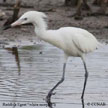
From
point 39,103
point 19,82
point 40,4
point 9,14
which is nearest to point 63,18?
point 9,14

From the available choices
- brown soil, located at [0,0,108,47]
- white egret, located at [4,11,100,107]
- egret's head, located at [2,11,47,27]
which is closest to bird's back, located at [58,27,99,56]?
white egret, located at [4,11,100,107]

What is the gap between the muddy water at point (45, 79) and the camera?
10.6 meters

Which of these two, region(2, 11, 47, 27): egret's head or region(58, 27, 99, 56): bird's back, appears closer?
region(2, 11, 47, 27): egret's head

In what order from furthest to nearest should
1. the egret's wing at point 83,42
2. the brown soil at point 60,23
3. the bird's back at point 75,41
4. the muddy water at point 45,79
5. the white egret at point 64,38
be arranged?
the brown soil at point 60,23
the egret's wing at point 83,42
the bird's back at point 75,41
the white egret at point 64,38
the muddy water at point 45,79

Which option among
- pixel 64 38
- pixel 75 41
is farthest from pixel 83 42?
pixel 64 38

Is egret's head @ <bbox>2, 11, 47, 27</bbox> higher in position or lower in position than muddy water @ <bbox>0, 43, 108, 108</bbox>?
higher

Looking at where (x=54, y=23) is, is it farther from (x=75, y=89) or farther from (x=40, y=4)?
(x=75, y=89)

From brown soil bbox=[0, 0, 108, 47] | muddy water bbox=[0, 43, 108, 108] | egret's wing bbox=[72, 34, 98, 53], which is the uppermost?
egret's wing bbox=[72, 34, 98, 53]

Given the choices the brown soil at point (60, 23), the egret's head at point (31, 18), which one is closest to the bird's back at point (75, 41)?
the egret's head at point (31, 18)

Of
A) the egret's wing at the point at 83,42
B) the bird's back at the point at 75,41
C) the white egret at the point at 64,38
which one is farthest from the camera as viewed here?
the egret's wing at the point at 83,42

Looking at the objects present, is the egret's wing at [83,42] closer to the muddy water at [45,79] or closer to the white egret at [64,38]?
the white egret at [64,38]

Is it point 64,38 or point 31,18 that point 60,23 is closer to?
point 64,38

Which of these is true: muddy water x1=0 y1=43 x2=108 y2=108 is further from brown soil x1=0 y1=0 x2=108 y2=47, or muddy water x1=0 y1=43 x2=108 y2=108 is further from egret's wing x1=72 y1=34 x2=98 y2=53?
brown soil x1=0 y1=0 x2=108 y2=47

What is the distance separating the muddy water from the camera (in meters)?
10.6
